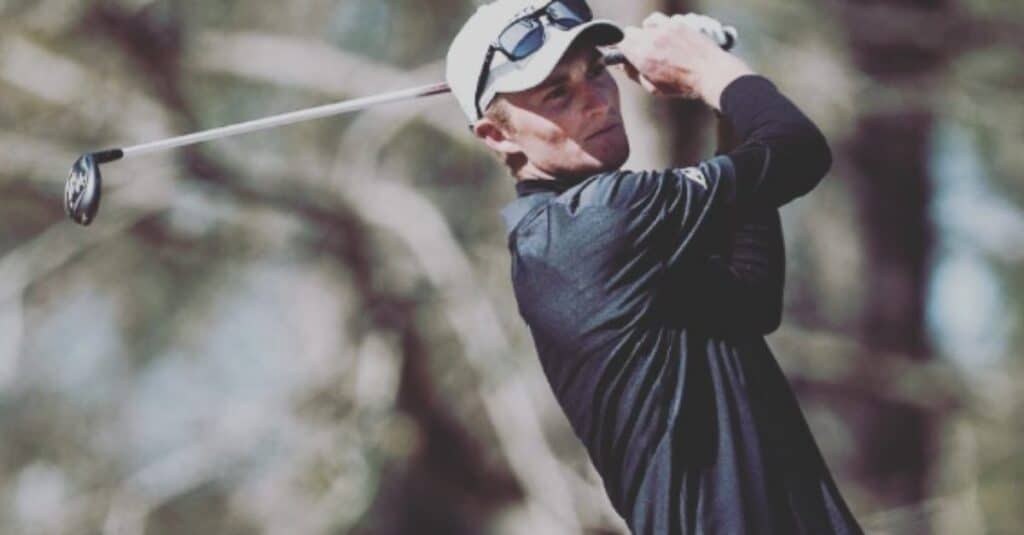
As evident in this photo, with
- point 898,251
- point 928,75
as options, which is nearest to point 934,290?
point 898,251

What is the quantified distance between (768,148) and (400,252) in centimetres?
725

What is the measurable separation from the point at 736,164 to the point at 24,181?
7683 mm

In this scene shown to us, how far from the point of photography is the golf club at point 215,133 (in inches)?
124

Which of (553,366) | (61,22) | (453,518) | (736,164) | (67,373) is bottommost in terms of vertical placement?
(67,373)

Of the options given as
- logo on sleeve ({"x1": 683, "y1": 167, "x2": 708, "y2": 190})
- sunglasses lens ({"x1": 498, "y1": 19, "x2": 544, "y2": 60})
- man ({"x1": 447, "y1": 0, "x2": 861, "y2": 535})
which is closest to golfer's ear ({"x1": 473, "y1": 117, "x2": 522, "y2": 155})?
man ({"x1": 447, "y1": 0, "x2": 861, "y2": 535})

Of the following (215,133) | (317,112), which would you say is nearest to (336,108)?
(317,112)

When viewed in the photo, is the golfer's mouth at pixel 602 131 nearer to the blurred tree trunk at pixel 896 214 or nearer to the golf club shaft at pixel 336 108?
the golf club shaft at pixel 336 108

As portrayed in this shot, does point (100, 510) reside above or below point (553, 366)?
below

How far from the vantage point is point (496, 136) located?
3.03m

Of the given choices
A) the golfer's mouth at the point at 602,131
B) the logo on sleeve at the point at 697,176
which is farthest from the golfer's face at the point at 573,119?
the logo on sleeve at the point at 697,176

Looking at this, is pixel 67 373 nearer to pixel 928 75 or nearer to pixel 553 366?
pixel 928 75

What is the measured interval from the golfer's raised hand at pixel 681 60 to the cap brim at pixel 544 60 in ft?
0.16

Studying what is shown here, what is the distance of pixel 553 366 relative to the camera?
300 cm

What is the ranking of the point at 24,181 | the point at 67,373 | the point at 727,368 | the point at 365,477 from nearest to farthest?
the point at 727,368 → the point at 365,477 → the point at 24,181 → the point at 67,373
